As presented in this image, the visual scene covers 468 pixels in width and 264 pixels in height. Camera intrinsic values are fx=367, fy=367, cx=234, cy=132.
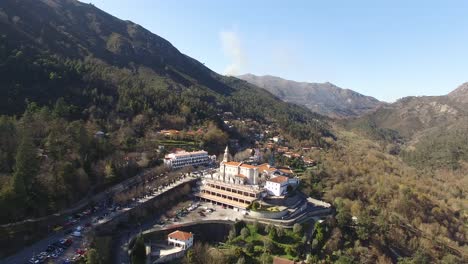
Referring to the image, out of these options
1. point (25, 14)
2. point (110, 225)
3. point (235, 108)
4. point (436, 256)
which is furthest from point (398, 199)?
point (25, 14)

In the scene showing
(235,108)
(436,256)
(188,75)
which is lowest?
(436,256)

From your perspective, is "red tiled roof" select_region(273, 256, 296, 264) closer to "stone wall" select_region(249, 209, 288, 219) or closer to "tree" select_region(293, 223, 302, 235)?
"tree" select_region(293, 223, 302, 235)

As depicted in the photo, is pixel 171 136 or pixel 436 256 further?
pixel 171 136

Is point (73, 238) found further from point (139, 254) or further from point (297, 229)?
point (297, 229)

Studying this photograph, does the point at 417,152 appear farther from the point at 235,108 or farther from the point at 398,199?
the point at 398,199

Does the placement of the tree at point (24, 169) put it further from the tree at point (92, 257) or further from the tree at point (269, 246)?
the tree at point (269, 246)

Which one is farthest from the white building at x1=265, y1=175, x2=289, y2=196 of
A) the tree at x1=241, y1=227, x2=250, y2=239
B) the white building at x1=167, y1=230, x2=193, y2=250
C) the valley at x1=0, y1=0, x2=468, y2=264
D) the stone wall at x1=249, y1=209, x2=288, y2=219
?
the white building at x1=167, y1=230, x2=193, y2=250
